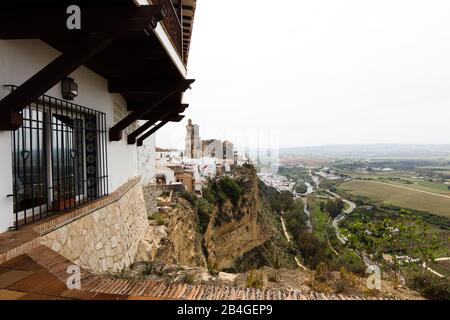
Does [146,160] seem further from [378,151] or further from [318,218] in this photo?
[378,151]

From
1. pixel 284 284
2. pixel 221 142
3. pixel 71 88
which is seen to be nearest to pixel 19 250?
pixel 71 88

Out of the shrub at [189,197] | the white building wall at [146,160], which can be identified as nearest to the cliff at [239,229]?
the shrub at [189,197]

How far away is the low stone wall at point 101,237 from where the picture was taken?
10.8 feet

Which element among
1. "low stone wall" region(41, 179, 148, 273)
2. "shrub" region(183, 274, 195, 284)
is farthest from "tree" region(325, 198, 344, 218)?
"shrub" region(183, 274, 195, 284)

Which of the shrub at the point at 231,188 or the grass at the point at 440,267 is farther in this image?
the shrub at the point at 231,188

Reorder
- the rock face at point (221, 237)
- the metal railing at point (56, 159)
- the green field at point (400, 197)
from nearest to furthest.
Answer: the metal railing at point (56, 159) < the rock face at point (221, 237) < the green field at point (400, 197)

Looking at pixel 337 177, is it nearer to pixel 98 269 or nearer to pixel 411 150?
pixel 411 150

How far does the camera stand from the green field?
33.9 m

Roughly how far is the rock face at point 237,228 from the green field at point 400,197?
20471 millimetres

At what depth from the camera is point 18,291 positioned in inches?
76.4

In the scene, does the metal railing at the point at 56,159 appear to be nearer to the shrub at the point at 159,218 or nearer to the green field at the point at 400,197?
the shrub at the point at 159,218

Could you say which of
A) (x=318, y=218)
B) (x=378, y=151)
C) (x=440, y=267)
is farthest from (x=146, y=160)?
(x=378, y=151)

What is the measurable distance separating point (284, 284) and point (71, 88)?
13.5 feet

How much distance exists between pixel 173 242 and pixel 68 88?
719 cm
